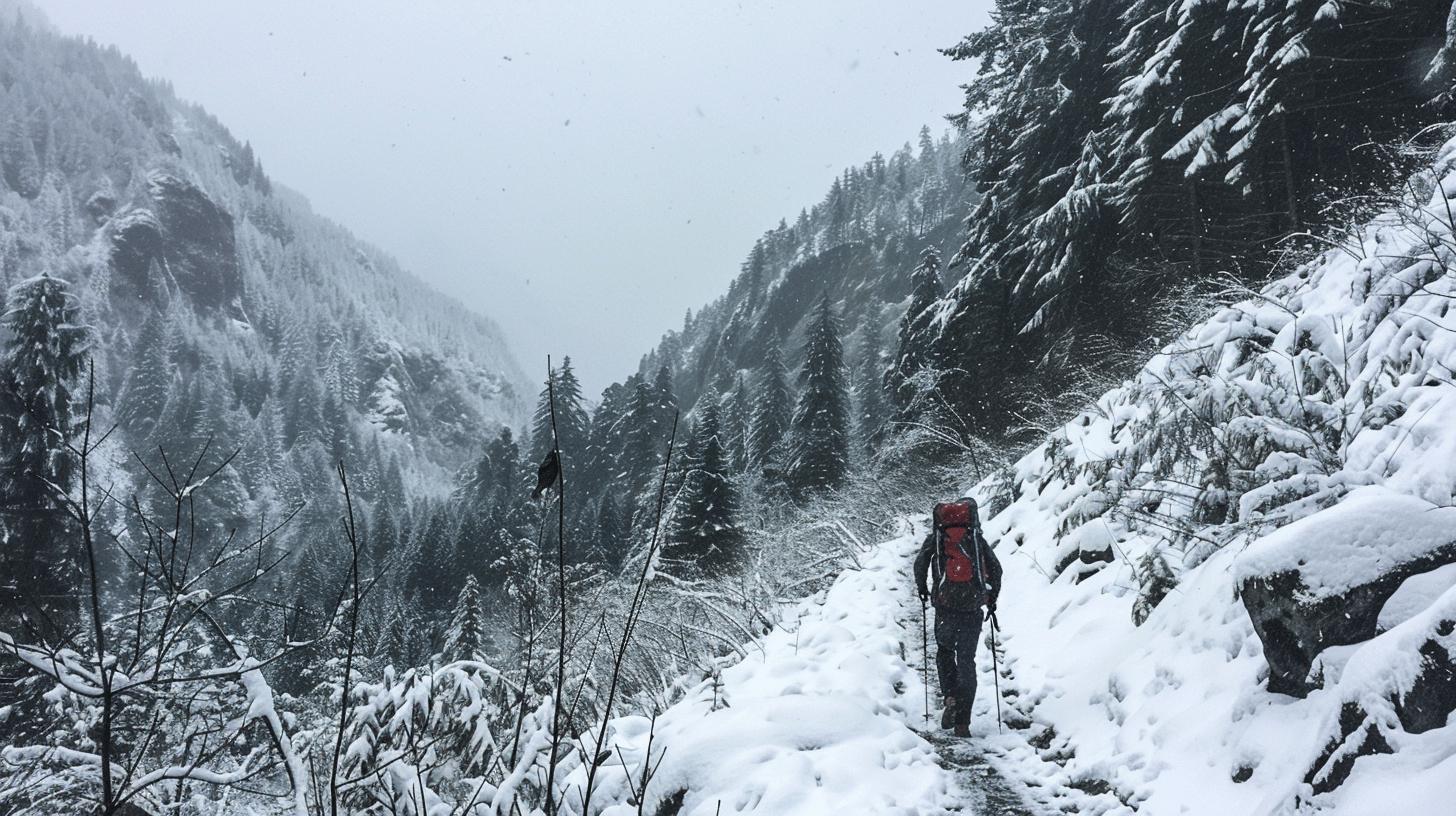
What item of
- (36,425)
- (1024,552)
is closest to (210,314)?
(36,425)

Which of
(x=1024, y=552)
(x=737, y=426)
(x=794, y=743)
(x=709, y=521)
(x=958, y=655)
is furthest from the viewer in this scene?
(x=737, y=426)

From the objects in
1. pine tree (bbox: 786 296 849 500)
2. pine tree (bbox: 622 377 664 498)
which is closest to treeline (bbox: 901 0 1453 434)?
pine tree (bbox: 786 296 849 500)

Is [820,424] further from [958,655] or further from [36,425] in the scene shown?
[958,655]

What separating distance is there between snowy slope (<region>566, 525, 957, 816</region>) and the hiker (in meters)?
0.40

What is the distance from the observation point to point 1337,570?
10.4 feet

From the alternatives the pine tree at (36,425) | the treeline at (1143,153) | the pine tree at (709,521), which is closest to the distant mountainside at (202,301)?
the pine tree at (36,425)

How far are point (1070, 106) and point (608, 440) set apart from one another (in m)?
40.4

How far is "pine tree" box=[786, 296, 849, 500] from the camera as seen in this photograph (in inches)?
1123

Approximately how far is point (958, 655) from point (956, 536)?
36.8 inches

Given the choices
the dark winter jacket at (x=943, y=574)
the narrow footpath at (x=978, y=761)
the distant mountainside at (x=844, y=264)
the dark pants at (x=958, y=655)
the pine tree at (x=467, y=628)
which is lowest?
the pine tree at (x=467, y=628)

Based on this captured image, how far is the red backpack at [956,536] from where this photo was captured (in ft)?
17.9

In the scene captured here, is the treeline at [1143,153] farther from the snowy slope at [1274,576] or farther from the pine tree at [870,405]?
the pine tree at [870,405]

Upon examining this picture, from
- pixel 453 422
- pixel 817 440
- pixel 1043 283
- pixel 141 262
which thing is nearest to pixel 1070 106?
pixel 1043 283

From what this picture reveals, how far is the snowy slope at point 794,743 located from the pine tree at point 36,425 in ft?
48.4
